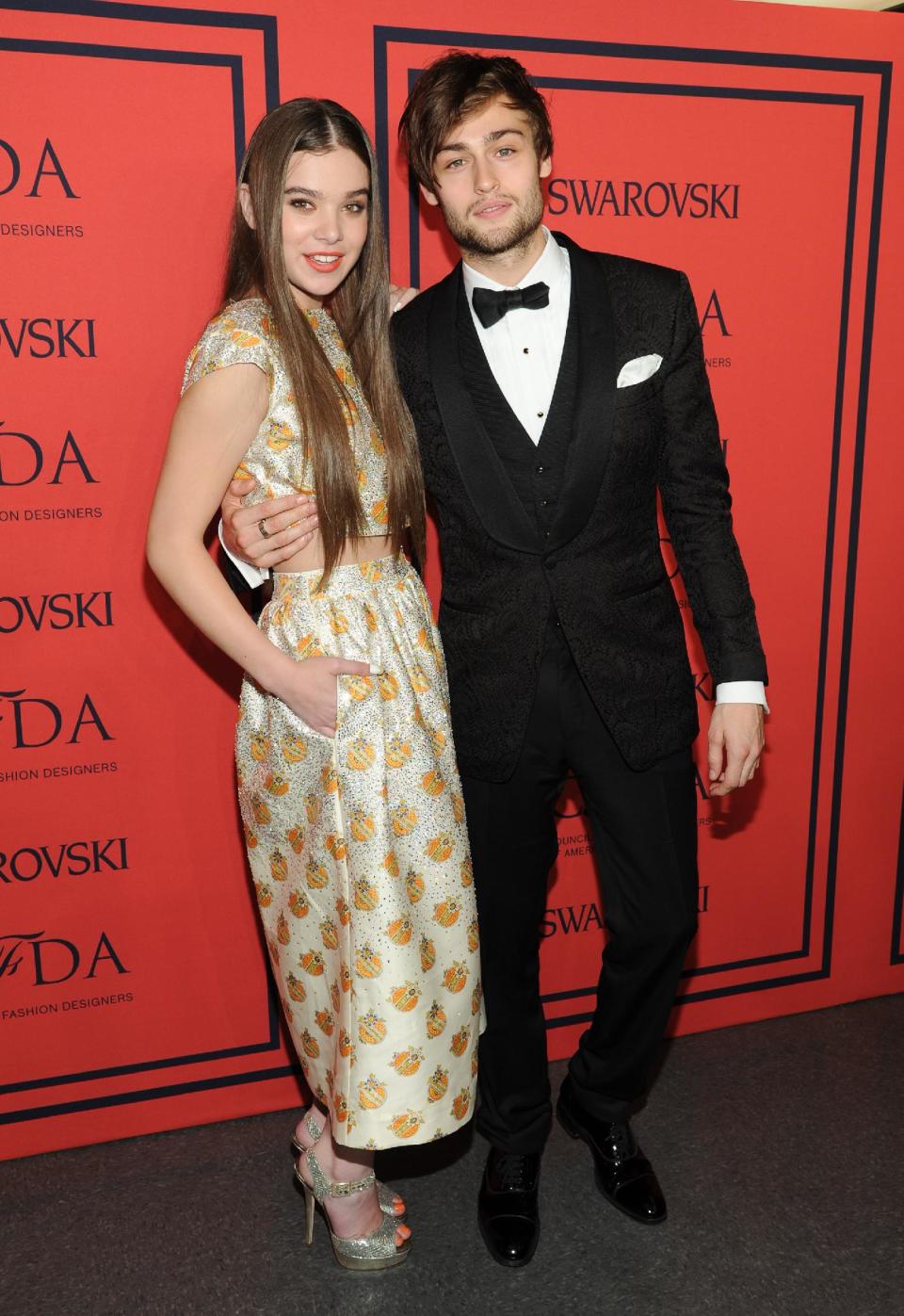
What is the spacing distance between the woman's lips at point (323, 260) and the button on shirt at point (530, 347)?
0.27 m

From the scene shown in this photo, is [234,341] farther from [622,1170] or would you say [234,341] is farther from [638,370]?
[622,1170]

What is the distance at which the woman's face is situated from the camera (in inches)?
71.2

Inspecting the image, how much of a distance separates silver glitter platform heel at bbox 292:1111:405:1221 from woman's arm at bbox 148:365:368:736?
843 mm

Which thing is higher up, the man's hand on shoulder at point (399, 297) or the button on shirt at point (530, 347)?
the man's hand on shoulder at point (399, 297)

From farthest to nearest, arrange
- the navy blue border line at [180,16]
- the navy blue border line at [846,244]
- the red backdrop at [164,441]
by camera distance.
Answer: the navy blue border line at [846,244], the red backdrop at [164,441], the navy blue border line at [180,16]

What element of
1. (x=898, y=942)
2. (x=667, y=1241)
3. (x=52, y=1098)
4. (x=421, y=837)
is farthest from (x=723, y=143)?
(x=52, y=1098)

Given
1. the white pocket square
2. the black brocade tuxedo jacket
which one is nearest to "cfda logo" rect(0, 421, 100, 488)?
the black brocade tuxedo jacket

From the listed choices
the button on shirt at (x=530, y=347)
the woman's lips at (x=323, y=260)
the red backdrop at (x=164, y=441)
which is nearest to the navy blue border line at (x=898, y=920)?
the red backdrop at (x=164, y=441)

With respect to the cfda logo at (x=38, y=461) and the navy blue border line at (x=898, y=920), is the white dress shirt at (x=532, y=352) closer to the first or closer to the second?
the cfda logo at (x=38, y=461)

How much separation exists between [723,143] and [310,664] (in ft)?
4.74

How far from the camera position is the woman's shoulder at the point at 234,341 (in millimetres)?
1775

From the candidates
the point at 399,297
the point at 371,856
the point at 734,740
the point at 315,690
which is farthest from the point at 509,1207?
the point at 399,297

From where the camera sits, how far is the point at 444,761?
196 cm

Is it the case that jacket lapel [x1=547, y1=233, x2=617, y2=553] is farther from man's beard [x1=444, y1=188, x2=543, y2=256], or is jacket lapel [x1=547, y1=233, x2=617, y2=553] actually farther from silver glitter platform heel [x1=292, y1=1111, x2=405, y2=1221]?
silver glitter platform heel [x1=292, y1=1111, x2=405, y2=1221]
